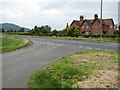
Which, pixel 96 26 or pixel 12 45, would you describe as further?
pixel 96 26

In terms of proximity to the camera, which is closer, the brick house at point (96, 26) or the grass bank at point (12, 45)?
the grass bank at point (12, 45)

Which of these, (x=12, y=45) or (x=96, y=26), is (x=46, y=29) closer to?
(x=96, y=26)

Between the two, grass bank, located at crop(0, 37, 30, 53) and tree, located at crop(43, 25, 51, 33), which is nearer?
grass bank, located at crop(0, 37, 30, 53)

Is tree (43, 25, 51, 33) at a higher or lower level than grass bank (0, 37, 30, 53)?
higher

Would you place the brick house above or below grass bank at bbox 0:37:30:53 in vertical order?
above

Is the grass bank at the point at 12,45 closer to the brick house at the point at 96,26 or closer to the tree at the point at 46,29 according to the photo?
the tree at the point at 46,29

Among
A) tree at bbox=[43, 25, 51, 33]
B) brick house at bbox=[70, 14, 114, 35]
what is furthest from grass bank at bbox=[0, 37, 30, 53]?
brick house at bbox=[70, 14, 114, 35]

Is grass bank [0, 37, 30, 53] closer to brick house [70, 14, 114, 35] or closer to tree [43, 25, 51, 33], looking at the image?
tree [43, 25, 51, 33]

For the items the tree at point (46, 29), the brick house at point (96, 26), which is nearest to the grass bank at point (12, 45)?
the tree at point (46, 29)

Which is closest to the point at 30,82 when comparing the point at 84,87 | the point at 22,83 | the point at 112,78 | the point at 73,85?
the point at 22,83

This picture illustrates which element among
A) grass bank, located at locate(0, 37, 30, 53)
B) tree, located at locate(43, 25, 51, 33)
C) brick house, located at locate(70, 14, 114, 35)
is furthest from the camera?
tree, located at locate(43, 25, 51, 33)

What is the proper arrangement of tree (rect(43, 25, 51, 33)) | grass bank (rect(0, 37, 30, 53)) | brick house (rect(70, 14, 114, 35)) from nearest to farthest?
grass bank (rect(0, 37, 30, 53)) < brick house (rect(70, 14, 114, 35)) < tree (rect(43, 25, 51, 33))

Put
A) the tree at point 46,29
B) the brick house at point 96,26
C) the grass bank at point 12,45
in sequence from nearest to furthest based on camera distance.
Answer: the grass bank at point 12,45, the brick house at point 96,26, the tree at point 46,29

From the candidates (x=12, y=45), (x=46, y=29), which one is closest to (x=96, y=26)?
(x=46, y=29)
